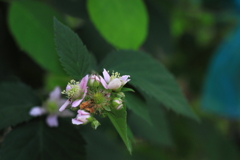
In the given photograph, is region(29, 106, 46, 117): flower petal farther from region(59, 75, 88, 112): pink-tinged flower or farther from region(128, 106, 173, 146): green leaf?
region(128, 106, 173, 146): green leaf

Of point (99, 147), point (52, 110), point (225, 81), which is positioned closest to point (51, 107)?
point (52, 110)

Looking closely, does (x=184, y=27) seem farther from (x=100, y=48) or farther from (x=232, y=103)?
(x=100, y=48)

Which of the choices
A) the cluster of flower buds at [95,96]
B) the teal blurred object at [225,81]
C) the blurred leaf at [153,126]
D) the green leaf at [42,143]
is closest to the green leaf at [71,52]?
the cluster of flower buds at [95,96]

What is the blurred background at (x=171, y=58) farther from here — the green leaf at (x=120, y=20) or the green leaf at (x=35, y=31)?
the green leaf at (x=120, y=20)

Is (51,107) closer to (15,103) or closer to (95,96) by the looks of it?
(15,103)

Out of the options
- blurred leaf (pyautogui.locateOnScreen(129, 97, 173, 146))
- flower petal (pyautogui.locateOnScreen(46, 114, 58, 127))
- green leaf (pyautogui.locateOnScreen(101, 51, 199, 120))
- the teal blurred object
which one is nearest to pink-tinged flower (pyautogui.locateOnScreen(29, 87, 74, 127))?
flower petal (pyautogui.locateOnScreen(46, 114, 58, 127))

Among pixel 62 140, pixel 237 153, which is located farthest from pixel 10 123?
pixel 237 153

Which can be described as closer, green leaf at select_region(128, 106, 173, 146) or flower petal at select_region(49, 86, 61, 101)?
flower petal at select_region(49, 86, 61, 101)
